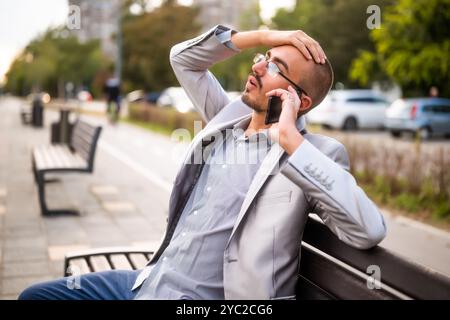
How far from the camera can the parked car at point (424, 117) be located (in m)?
18.9

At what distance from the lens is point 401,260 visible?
1687 mm

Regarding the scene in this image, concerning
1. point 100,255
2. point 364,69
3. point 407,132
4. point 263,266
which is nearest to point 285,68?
point 263,266

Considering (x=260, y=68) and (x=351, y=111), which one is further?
(x=351, y=111)

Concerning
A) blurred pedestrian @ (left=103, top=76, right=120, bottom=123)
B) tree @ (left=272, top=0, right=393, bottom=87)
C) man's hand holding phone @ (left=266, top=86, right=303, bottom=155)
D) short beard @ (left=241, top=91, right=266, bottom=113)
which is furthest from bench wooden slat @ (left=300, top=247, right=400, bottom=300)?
tree @ (left=272, top=0, right=393, bottom=87)

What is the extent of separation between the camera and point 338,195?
176cm

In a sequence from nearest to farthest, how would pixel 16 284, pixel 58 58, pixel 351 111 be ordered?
pixel 16 284 < pixel 351 111 < pixel 58 58

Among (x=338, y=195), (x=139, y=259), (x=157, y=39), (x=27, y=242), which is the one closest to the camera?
(x=338, y=195)

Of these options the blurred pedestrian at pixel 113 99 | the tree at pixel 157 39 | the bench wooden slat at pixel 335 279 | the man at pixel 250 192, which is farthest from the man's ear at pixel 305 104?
the tree at pixel 157 39

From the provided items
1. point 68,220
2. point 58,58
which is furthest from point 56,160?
point 58,58

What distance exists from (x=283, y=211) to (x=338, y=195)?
268 millimetres

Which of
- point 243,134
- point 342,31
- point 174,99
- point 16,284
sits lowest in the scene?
point 16,284

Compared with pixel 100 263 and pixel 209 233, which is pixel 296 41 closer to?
pixel 209 233

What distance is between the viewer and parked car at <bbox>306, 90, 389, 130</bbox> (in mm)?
22922

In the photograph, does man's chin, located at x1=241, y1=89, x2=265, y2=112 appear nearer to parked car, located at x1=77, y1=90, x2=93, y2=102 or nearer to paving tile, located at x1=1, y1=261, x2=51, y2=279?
paving tile, located at x1=1, y1=261, x2=51, y2=279
